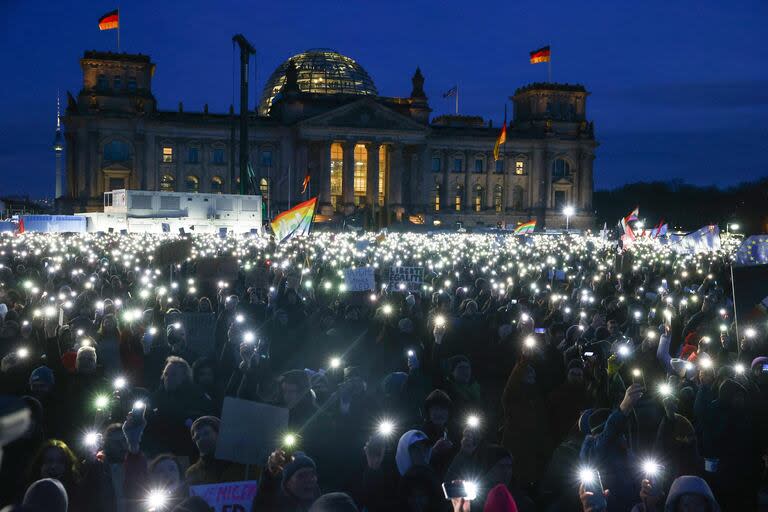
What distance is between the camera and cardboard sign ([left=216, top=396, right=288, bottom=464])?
5.38 meters

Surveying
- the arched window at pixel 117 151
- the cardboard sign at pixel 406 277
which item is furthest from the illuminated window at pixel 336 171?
the cardboard sign at pixel 406 277

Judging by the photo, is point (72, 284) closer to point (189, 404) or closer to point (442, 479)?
point (189, 404)

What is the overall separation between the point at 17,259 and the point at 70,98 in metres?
63.7

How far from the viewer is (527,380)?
7879mm

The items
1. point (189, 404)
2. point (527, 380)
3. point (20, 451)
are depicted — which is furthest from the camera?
point (527, 380)

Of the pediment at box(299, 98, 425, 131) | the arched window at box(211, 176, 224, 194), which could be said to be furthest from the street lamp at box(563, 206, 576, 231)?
the arched window at box(211, 176, 224, 194)

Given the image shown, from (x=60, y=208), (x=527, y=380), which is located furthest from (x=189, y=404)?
(x=60, y=208)

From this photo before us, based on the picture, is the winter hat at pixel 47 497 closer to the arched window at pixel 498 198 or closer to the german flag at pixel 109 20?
the german flag at pixel 109 20

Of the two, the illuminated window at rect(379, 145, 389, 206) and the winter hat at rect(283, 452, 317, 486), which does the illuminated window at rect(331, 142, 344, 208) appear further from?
the winter hat at rect(283, 452, 317, 486)

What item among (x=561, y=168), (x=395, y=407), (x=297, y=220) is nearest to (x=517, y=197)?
(x=561, y=168)

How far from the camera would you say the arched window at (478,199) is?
305 ft

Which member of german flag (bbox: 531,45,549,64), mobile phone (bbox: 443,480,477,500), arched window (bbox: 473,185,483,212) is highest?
german flag (bbox: 531,45,549,64)

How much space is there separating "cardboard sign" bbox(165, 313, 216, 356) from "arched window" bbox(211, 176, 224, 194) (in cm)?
7521

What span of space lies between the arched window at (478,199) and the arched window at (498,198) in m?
1.50
